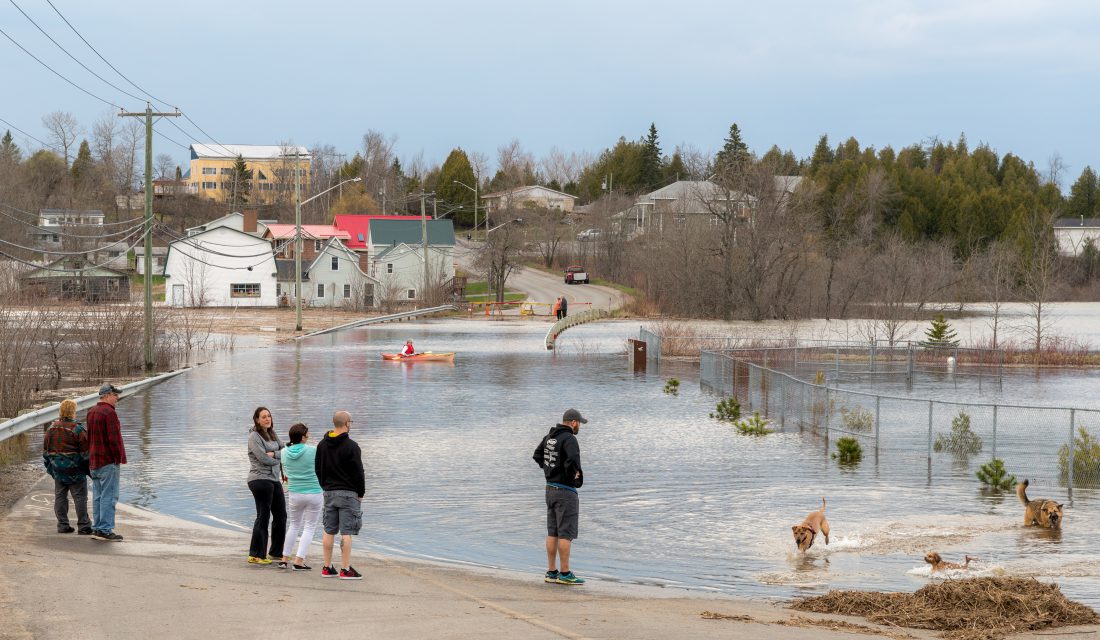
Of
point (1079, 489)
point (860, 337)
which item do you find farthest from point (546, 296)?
point (1079, 489)

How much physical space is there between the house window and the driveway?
25.0 m

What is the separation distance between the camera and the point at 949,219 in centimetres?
14375

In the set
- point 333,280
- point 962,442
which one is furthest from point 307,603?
point 333,280

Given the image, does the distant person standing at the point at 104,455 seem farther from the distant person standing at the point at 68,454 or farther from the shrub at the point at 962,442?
the shrub at the point at 962,442

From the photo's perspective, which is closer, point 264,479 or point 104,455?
point 264,479

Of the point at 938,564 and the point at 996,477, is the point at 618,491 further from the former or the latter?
the point at 938,564

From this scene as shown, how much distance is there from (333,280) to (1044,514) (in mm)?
93339

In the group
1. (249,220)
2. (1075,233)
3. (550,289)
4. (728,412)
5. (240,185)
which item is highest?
(240,185)

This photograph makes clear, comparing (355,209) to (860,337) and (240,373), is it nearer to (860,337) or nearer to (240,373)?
(860,337)

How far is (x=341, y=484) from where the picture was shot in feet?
43.0

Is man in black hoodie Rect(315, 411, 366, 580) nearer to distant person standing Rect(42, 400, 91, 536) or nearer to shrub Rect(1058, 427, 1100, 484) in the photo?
distant person standing Rect(42, 400, 91, 536)

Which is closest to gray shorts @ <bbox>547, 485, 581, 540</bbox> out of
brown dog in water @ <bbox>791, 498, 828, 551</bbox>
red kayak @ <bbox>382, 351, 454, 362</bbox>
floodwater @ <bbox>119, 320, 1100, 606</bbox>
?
floodwater @ <bbox>119, 320, 1100, 606</bbox>

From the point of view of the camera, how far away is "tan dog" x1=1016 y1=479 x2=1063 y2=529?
1770 centimetres

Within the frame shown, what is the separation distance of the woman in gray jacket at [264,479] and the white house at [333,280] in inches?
3566
